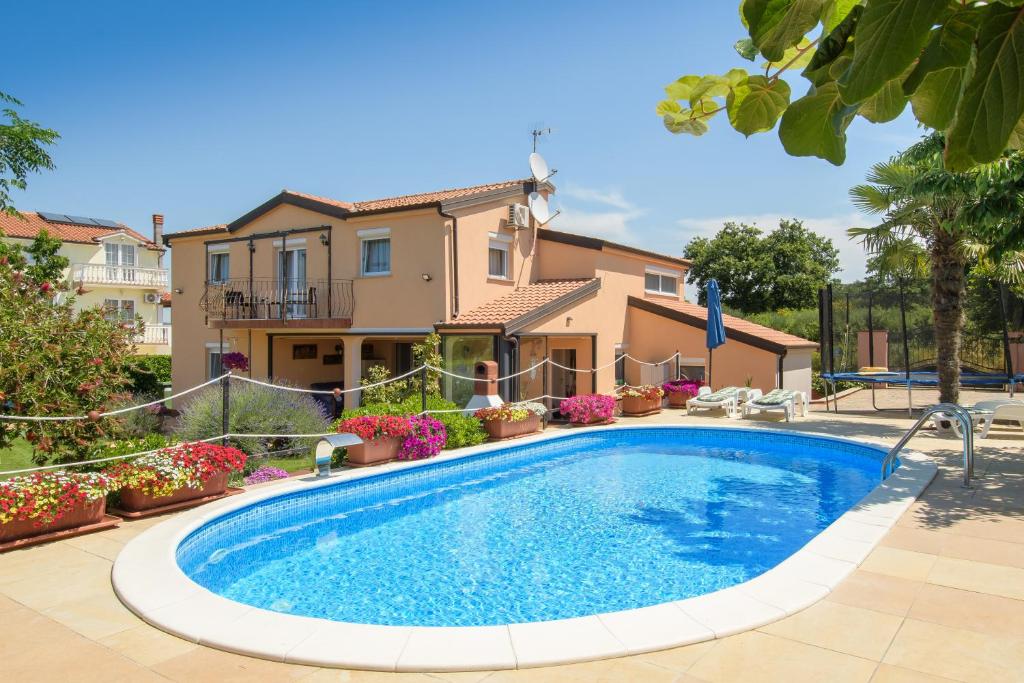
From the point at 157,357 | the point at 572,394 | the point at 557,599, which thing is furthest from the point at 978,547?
the point at 157,357

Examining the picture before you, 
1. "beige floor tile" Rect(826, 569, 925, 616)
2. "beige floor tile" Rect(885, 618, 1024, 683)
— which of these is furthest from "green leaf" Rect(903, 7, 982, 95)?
"beige floor tile" Rect(826, 569, 925, 616)

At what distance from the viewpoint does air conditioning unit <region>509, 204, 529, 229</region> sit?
1925 cm

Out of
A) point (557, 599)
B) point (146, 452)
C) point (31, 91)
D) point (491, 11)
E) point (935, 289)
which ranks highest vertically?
point (31, 91)

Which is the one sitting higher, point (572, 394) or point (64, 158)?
point (64, 158)

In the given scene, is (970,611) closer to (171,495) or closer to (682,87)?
(682,87)

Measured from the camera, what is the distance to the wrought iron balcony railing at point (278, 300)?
18.6m

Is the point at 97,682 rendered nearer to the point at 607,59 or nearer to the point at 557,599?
the point at 557,599

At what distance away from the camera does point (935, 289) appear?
16938 mm

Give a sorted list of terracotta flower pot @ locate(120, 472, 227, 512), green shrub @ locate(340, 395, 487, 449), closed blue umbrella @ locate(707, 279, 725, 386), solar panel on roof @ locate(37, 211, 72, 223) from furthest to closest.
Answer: solar panel on roof @ locate(37, 211, 72, 223)
closed blue umbrella @ locate(707, 279, 725, 386)
green shrub @ locate(340, 395, 487, 449)
terracotta flower pot @ locate(120, 472, 227, 512)

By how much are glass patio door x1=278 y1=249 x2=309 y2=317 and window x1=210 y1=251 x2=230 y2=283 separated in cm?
261

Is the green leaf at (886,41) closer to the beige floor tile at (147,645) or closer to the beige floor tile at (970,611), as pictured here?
the beige floor tile at (147,645)

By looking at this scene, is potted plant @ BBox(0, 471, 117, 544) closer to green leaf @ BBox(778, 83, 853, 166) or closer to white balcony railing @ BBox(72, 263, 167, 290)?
green leaf @ BBox(778, 83, 853, 166)

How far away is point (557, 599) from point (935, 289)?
15.1 meters

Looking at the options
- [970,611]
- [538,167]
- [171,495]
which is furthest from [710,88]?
[538,167]
